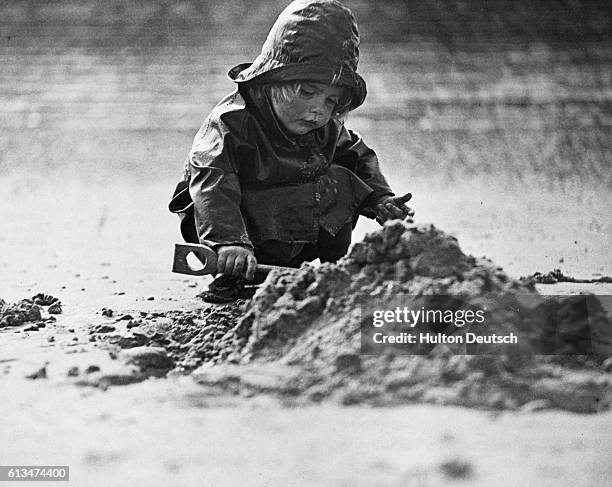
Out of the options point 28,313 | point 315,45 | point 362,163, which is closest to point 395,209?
point 362,163

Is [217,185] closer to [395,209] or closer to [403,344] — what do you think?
[395,209]

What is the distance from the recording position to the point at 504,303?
1.02 m

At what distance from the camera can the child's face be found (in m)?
1.43

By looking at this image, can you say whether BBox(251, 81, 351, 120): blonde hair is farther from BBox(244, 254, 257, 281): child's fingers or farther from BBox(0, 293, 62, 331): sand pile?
BBox(0, 293, 62, 331): sand pile

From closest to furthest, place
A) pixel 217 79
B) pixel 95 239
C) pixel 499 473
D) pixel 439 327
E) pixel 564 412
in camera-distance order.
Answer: pixel 499 473 < pixel 564 412 < pixel 439 327 < pixel 95 239 < pixel 217 79

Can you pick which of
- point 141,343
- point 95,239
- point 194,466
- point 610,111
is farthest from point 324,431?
point 610,111

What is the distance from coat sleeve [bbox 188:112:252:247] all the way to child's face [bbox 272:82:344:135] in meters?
0.08

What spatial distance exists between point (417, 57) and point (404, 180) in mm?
620

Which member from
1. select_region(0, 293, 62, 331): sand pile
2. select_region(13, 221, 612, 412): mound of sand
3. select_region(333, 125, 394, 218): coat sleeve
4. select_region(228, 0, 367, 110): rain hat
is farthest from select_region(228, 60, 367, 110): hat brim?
select_region(0, 293, 62, 331): sand pile

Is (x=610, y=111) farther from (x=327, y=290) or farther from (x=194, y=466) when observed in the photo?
(x=194, y=466)

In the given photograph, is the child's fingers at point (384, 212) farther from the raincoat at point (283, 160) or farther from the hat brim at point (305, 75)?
the hat brim at point (305, 75)

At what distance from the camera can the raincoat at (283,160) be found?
4.59ft

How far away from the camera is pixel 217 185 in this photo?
4.67 ft

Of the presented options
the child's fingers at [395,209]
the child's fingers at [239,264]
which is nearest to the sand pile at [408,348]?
the child's fingers at [239,264]
